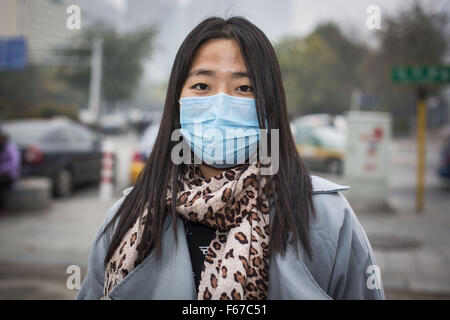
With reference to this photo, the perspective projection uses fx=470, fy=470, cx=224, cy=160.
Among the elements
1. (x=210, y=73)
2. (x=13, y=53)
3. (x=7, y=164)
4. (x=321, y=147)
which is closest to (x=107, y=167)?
(x=7, y=164)

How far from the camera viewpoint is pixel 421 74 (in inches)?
348

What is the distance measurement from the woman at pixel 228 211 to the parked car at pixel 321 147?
41.6ft

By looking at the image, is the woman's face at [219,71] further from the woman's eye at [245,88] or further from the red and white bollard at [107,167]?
the red and white bollard at [107,167]

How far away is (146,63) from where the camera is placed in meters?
41.2

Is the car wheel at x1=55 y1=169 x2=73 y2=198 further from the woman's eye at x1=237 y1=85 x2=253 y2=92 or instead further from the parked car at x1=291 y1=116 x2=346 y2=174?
the woman's eye at x1=237 y1=85 x2=253 y2=92

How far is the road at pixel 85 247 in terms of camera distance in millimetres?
5062

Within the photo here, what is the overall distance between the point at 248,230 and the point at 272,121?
40 centimetres

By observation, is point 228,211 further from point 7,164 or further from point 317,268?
point 7,164

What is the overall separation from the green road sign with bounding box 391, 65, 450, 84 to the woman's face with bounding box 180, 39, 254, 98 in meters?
7.85

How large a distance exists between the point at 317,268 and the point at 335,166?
13.2 m

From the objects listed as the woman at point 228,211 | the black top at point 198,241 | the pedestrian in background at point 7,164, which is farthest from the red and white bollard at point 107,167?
the black top at point 198,241

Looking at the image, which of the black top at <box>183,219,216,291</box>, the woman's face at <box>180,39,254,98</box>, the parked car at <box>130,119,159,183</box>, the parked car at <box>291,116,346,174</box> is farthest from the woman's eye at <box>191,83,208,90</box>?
the parked car at <box>291,116,346,174</box>

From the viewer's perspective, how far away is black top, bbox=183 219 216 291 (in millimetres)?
1623

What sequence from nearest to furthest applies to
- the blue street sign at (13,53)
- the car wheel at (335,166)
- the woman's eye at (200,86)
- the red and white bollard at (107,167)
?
the woman's eye at (200,86), the red and white bollard at (107,167), the car wheel at (335,166), the blue street sign at (13,53)
